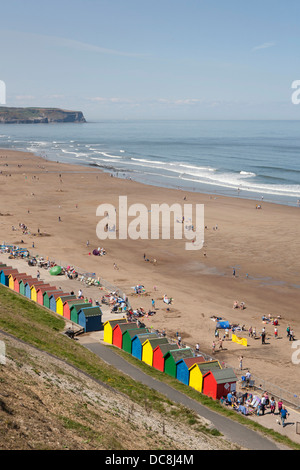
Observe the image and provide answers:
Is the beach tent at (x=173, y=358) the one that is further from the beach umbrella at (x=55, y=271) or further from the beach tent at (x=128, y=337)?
the beach umbrella at (x=55, y=271)

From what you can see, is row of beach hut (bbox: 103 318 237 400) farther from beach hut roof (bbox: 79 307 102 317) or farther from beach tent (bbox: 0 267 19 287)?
beach tent (bbox: 0 267 19 287)

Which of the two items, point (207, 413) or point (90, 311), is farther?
point (90, 311)

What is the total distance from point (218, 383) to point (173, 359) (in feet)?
9.68

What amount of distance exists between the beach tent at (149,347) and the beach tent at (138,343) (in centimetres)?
27

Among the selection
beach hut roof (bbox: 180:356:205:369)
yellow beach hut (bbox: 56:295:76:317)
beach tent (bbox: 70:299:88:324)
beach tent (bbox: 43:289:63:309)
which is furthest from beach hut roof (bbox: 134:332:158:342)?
beach tent (bbox: 43:289:63:309)

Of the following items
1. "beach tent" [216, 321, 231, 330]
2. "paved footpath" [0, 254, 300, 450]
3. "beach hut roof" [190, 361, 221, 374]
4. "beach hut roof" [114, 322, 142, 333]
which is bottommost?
"beach tent" [216, 321, 231, 330]

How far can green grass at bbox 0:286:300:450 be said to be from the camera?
19578 millimetres

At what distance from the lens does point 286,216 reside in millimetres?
68062

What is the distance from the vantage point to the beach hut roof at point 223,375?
924 inches

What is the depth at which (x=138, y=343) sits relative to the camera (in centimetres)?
2747

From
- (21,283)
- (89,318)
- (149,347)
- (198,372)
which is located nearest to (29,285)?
(21,283)

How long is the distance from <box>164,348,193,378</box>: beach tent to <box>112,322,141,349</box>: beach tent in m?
3.53

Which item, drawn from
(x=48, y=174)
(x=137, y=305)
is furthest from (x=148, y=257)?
(x=48, y=174)

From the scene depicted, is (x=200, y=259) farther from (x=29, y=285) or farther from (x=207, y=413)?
(x=207, y=413)
